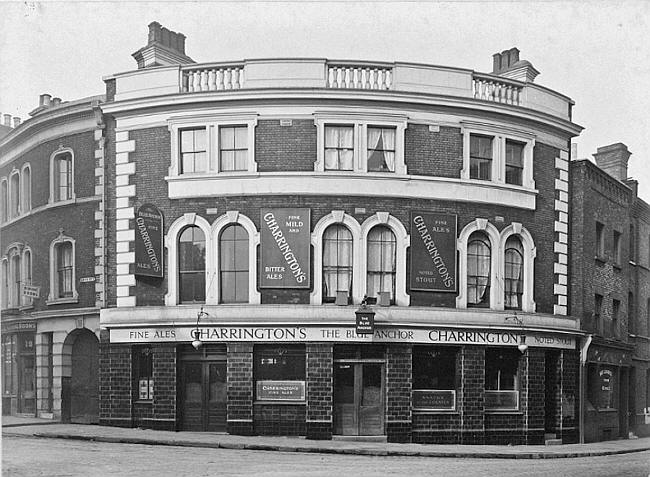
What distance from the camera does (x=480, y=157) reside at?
2089 cm

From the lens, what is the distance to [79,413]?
19562 mm

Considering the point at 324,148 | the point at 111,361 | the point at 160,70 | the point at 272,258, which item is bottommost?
the point at 111,361

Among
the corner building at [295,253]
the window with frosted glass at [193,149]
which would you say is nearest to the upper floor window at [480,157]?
the corner building at [295,253]

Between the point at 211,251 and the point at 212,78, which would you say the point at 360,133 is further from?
the point at 211,251

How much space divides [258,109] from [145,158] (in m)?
3.17

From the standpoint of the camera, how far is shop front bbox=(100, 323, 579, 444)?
19141mm

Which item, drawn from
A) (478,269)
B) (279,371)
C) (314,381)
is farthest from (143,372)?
(478,269)

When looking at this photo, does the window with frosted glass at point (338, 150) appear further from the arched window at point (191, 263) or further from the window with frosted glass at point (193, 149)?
A: the arched window at point (191, 263)

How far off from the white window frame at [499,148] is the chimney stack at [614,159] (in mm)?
1957

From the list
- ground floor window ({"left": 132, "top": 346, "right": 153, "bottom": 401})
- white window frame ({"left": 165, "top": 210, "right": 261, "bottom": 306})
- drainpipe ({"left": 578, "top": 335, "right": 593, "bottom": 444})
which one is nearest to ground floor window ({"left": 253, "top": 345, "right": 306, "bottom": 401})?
white window frame ({"left": 165, "top": 210, "right": 261, "bottom": 306})

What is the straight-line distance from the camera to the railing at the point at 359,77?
64.4ft

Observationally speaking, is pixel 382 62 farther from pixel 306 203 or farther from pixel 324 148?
pixel 306 203

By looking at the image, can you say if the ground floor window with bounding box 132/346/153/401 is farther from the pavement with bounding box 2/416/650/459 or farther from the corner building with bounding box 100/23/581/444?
the pavement with bounding box 2/416/650/459

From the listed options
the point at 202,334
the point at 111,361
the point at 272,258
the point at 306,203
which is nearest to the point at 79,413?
the point at 111,361
